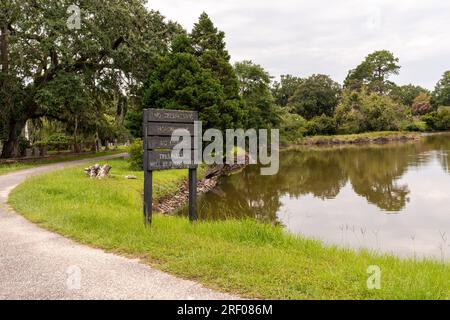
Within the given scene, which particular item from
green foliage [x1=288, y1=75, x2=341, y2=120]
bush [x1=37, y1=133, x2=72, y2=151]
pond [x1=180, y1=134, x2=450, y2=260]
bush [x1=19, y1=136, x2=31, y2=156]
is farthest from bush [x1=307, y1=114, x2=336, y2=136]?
bush [x1=19, y1=136, x2=31, y2=156]

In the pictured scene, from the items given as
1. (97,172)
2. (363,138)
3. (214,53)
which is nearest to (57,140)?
(214,53)

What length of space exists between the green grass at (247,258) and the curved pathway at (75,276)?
0.23 metres

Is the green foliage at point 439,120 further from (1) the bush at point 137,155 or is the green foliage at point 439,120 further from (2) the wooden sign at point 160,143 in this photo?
(2) the wooden sign at point 160,143

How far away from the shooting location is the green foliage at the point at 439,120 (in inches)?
2648

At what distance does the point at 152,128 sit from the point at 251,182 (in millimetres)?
14733

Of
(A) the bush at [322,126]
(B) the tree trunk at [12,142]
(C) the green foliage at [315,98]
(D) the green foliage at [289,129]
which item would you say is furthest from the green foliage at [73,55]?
(C) the green foliage at [315,98]

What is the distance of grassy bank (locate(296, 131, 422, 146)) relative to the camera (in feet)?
181

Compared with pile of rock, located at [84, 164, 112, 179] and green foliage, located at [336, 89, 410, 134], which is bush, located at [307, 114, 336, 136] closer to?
green foliage, located at [336, 89, 410, 134]

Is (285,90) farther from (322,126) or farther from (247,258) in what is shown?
(247,258)

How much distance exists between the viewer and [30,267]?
4867 millimetres

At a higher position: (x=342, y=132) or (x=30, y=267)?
(x=342, y=132)

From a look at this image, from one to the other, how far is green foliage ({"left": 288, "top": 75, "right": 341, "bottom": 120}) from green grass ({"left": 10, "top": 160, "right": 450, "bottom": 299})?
205 feet
